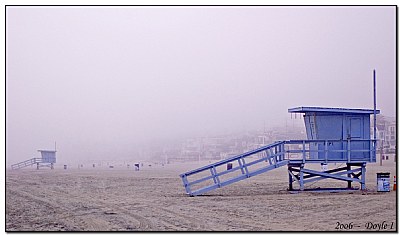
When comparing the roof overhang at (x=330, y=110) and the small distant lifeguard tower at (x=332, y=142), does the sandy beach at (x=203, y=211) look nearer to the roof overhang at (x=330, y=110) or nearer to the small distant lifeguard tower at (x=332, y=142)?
the small distant lifeguard tower at (x=332, y=142)

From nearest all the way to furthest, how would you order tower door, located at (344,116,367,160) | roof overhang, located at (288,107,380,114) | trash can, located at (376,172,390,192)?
roof overhang, located at (288,107,380,114)
trash can, located at (376,172,390,192)
tower door, located at (344,116,367,160)

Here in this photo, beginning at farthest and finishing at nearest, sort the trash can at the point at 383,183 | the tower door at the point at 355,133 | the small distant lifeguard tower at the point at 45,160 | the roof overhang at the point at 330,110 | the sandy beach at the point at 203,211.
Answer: the small distant lifeguard tower at the point at 45,160
the tower door at the point at 355,133
the trash can at the point at 383,183
the roof overhang at the point at 330,110
the sandy beach at the point at 203,211

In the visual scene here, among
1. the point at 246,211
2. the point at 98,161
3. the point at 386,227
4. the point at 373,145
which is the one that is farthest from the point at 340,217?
the point at 98,161

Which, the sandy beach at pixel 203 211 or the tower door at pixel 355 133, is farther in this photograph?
the tower door at pixel 355 133

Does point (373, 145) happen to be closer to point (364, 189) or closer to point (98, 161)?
point (364, 189)

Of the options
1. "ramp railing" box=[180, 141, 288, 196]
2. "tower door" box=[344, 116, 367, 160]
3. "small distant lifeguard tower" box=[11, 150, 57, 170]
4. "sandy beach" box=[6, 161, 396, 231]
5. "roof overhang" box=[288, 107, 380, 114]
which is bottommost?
"small distant lifeguard tower" box=[11, 150, 57, 170]

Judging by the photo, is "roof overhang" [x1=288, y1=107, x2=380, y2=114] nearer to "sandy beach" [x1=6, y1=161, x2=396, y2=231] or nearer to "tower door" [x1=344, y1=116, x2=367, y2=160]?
"tower door" [x1=344, y1=116, x2=367, y2=160]

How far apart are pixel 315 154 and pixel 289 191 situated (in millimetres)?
1576

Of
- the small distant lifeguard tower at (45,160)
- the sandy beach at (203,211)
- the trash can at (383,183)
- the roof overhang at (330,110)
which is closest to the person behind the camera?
the sandy beach at (203,211)

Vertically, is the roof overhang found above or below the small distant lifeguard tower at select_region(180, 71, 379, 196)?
above

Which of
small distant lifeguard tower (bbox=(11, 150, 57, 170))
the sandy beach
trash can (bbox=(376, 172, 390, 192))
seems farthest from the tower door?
small distant lifeguard tower (bbox=(11, 150, 57, 170))

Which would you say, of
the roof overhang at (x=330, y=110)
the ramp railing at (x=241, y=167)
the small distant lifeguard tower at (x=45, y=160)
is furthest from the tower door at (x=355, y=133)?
the small distant lifeguard tower at (x=45, y=160)

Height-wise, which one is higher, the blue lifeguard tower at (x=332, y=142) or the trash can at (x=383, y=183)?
the blue lifeguard tower at (x=332, y=142)

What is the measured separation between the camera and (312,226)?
12.5 metres
